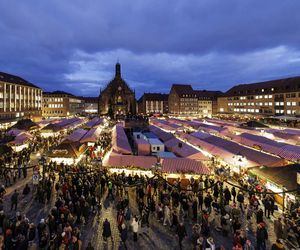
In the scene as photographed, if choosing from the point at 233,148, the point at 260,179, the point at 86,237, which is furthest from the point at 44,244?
the point at 233,148

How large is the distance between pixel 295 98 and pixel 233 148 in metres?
50.6

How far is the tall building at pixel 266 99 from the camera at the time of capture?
61812mm

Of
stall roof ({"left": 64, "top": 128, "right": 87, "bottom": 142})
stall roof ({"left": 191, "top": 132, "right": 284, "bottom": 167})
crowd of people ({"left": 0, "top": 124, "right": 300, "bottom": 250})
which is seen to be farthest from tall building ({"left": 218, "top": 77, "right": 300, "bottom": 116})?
crowd of people ({"left": 0, "top": 124, "right": 300, "bottom": 250})

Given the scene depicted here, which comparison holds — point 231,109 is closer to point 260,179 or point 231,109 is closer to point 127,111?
point 127,111

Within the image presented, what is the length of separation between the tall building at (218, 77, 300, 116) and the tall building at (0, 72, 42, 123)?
70.5 meters

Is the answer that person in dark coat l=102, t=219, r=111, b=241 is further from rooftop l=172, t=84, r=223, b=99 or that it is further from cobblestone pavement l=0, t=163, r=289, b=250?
rooftop l=172, t=84, r=223, b=99

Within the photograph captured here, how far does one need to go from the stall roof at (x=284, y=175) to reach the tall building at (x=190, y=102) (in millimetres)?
88990

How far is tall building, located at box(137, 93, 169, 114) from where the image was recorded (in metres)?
117

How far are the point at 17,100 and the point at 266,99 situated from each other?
74.1 metres

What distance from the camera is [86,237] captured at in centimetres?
985

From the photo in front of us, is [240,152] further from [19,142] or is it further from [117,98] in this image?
[117,98]

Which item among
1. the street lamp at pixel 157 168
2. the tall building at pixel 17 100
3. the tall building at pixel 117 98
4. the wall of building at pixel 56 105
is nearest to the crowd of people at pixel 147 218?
the street lamp at pixel 157 168

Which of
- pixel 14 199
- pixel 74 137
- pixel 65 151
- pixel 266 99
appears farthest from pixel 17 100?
pixel 266 99

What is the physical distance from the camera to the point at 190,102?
347ft
